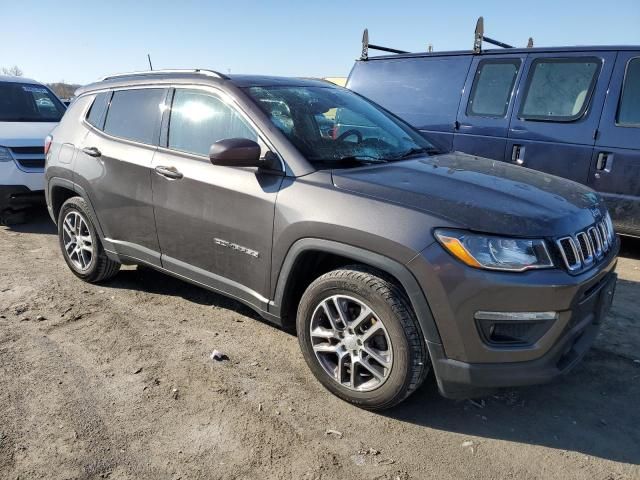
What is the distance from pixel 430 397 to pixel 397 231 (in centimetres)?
109

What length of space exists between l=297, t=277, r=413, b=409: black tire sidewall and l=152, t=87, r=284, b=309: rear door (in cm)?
34

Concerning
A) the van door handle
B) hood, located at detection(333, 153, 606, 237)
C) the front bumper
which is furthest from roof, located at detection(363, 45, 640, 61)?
the front bumper

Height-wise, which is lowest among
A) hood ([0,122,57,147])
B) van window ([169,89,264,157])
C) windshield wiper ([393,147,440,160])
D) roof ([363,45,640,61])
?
hood ([0,122,57,147])

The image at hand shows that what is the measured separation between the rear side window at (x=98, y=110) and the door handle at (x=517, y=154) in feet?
13.0

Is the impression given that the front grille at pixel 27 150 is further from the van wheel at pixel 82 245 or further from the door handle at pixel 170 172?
the door handle at pixel 170 172

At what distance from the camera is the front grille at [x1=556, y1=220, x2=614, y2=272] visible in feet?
8.07

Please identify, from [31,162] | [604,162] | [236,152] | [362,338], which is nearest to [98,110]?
[236,152]

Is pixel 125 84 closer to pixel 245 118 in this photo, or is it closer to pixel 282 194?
pixel 245 118

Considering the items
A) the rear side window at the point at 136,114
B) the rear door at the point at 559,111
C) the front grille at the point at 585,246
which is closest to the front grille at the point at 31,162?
the rear side window at the point at 136,114

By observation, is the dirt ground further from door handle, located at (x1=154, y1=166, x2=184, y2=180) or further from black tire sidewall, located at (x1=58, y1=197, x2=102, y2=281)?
door handle, located at (x1=154, y1=166, x2=184, y2=180)

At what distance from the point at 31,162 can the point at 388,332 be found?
568cm

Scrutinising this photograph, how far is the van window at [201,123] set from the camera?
3285 millimetres

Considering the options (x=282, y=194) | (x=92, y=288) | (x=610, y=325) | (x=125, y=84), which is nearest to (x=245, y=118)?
(x=282, y=194)

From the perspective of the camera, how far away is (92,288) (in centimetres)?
455
